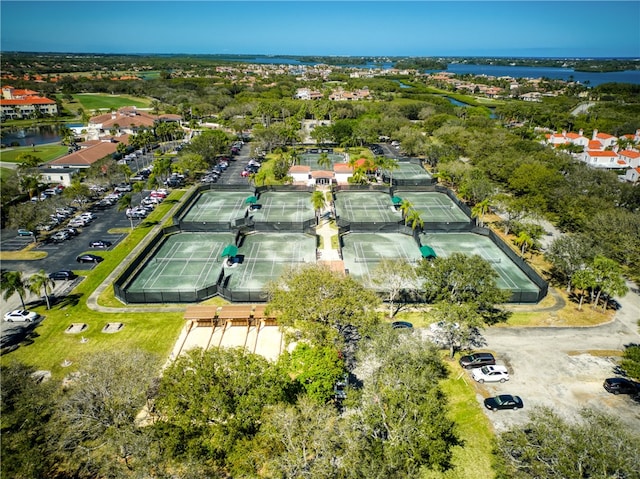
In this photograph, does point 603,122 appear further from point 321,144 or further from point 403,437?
point 403,437

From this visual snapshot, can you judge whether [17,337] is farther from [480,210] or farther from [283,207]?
[480,210]

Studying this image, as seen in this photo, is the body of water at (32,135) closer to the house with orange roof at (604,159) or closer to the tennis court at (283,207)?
the tennis court at (283,207)

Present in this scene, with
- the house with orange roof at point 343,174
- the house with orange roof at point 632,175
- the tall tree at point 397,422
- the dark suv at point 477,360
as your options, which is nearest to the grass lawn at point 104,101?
the house with orange roof at point 343,174

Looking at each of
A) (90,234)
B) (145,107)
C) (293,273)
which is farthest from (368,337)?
(145,107)

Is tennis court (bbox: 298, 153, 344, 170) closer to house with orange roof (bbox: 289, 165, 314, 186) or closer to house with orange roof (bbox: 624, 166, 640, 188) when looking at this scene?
house with orange roof (bbox: 289, 165, 314, 186)

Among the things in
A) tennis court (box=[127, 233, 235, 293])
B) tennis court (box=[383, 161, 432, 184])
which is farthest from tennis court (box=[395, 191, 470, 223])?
tennis court (box=[127, 233, 235, 293])

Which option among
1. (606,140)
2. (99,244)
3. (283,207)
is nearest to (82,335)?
(99,244)
